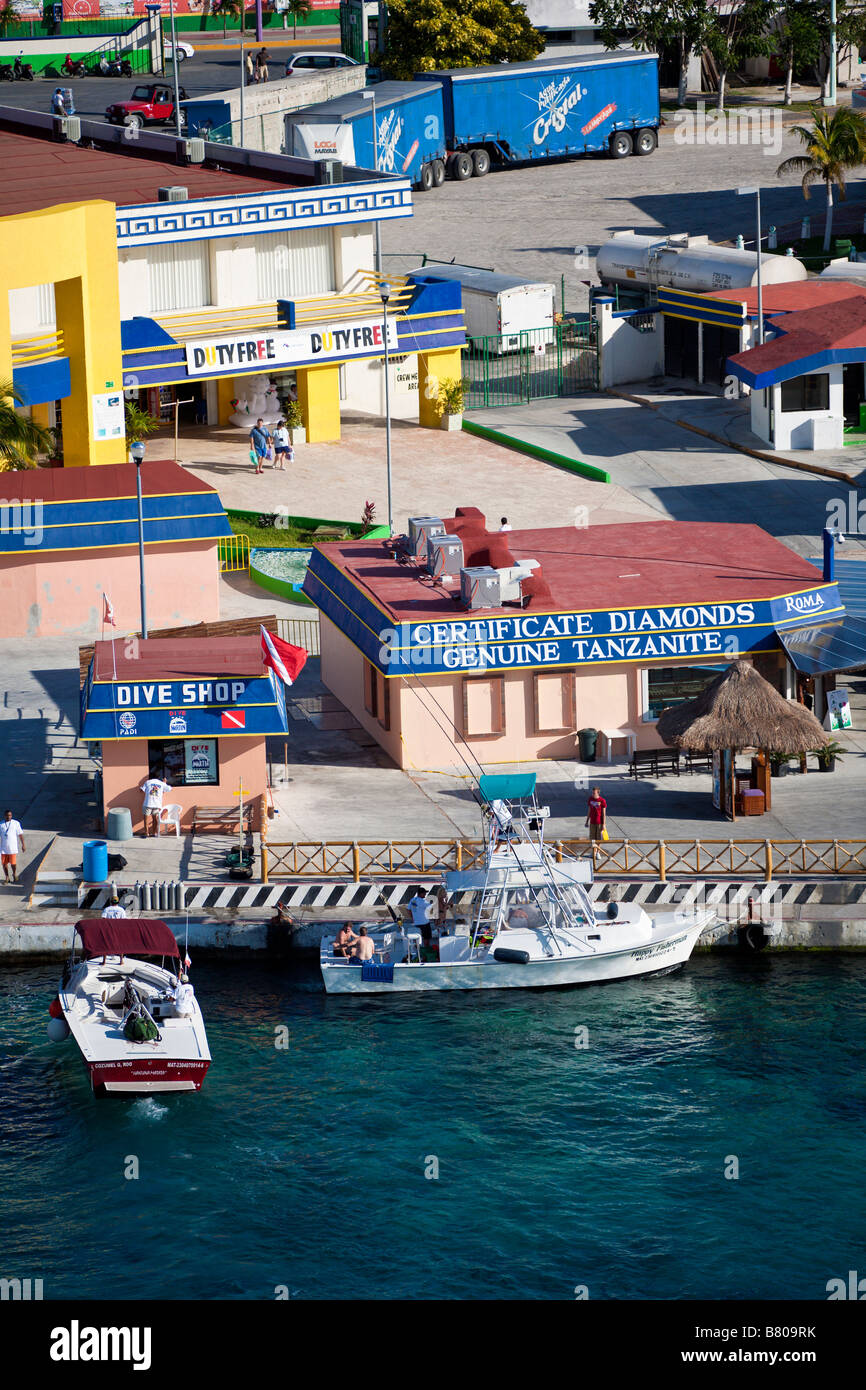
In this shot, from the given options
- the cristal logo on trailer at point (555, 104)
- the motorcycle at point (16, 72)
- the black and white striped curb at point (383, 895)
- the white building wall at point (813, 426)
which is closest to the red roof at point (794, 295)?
the white building wall at point (813, 426)

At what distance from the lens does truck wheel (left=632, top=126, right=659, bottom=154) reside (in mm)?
100812

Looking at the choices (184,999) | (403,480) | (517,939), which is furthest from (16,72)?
(184,999)

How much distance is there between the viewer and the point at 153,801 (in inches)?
1687

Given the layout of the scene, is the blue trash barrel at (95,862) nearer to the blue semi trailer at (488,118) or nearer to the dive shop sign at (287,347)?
the dive shop sign at (287,347)

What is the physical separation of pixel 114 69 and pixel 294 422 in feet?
182

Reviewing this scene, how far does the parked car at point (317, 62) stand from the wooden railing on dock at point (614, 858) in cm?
7285

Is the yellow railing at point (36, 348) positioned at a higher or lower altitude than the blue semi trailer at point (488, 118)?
lower

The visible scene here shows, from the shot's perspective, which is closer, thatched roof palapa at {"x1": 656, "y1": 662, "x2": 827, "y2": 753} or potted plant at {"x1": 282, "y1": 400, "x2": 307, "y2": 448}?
thatched roof palapa at {"x1": 656, "y1": 662, "x2": 827, "y2": 753}

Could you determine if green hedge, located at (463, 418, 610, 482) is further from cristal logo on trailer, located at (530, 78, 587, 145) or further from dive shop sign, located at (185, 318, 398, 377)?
cristal logo on trailer, located at (530, 78, 587, 145)

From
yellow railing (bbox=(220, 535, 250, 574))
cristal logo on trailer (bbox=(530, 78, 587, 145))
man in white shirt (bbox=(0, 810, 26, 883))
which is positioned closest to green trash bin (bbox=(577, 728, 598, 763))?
man in white shirt (bbox=(0, 810, 26, 883))

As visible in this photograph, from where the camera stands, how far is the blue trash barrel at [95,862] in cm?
4062

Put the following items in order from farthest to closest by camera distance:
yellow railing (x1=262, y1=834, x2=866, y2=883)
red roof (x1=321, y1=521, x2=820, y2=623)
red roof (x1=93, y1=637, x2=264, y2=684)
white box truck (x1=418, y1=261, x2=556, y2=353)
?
1. white box truck (x1=418, y1=261, x2=556, y2=353)
2. red roof (x1=321, y1=521, x2=820, y2=623)
3. red roof (x1=93, y1=637, x2=264, y2=684)
4. yellow railing (x1=262, y1=834, x2=866, y2=883)

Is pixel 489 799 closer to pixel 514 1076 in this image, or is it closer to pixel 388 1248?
pixel 514 1076

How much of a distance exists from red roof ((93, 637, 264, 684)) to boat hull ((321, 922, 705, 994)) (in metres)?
Result: 7.65
